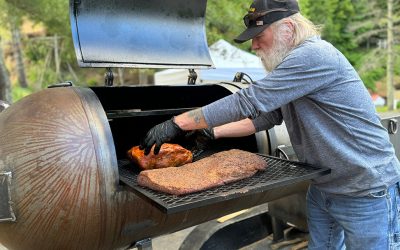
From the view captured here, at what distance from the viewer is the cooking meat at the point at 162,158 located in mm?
1996

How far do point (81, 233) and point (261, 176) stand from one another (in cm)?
83

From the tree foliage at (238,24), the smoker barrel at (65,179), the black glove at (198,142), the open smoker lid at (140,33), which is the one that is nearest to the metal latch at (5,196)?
the smoker barrel at (65,179)

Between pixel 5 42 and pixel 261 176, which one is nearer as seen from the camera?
pixel 261 176

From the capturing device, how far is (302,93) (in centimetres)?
162

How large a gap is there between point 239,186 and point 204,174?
185 millimetres

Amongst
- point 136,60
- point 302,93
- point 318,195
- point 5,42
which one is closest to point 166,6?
point 136,60

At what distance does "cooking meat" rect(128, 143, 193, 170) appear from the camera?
1996 millimetres

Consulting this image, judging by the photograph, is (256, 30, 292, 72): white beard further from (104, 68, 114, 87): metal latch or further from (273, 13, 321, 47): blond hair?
(104, 68, 114, 87): metal latch

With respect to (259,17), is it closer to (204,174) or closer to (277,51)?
(277,51)

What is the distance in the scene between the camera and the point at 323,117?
176 cm

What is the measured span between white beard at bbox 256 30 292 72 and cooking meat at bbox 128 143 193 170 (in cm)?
70

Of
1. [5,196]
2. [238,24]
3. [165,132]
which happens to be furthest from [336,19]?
[5,196]

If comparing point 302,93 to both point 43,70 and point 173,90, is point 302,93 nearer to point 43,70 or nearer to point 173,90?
point 173,90

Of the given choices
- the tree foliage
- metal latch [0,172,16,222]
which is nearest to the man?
metal latch [0,172,16,222]
